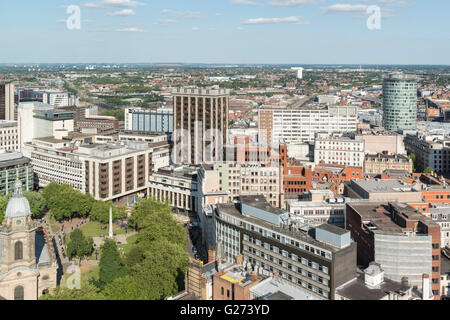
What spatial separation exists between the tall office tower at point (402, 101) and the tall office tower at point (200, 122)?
96.1 feet

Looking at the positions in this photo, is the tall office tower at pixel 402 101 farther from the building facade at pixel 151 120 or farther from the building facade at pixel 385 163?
the building facade at pixel 151 120

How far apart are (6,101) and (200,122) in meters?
32.6

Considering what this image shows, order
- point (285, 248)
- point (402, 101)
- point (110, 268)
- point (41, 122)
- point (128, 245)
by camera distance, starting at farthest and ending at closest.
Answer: point (402, 101), point (41, 122), point (128, 245), point (110, 268), point (285, 248)

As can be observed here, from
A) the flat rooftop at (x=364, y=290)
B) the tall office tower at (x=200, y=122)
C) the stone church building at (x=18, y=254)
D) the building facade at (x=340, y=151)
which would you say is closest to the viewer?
the flat rooftop at (x=364, y=290)

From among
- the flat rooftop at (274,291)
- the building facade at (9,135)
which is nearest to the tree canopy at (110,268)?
the flat rooftop at (274,291)

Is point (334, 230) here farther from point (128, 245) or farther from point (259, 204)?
point (128, 245)

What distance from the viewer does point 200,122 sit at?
4825 cm

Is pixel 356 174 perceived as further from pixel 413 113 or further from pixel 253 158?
pixel 413 113

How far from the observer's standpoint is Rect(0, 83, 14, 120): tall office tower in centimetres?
6681

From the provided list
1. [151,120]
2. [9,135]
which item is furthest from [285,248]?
[151,120]

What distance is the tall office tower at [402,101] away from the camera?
6725 centimetres

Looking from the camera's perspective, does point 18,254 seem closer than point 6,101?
Yes

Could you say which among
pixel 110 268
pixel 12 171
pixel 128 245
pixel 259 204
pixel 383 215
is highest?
pixel 259 204
